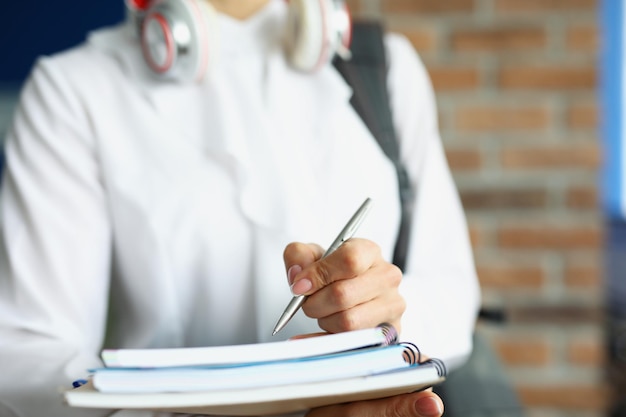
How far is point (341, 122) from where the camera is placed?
2.97 feet

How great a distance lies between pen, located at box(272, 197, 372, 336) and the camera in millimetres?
600

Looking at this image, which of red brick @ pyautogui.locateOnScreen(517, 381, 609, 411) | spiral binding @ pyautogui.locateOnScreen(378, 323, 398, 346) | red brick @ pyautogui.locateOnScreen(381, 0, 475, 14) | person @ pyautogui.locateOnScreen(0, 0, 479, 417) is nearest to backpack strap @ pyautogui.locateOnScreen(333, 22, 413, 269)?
person @ pyautogui.locateOnScreen(0, 0, 479, 417)

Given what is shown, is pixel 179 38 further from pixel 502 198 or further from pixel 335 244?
pixel 502 198

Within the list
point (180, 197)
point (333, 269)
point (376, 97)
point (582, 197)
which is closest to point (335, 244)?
point (333, 269)

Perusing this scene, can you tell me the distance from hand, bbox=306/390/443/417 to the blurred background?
3.50 ft

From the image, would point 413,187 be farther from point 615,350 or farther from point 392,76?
point 615,350

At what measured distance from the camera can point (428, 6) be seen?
5.17 feet

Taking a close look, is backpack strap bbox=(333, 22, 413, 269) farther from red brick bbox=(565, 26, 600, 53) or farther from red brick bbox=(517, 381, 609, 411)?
red brick bbox=(517, 381, 609, 411)

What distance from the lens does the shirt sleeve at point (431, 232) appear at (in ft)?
2.69

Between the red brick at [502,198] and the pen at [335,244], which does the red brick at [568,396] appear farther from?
the pen at [335,244]

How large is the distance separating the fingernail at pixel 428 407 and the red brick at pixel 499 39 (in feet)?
3.92

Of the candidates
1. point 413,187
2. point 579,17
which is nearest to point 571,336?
point 579,17

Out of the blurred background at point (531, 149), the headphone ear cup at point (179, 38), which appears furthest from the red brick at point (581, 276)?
the headphone ear cup at point (179, 38)

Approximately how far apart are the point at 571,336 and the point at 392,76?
2.94ft
